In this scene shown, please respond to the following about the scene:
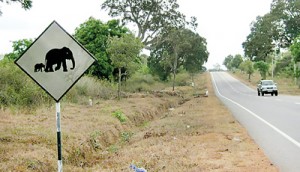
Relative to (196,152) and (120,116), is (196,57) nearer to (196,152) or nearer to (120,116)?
(120,116)

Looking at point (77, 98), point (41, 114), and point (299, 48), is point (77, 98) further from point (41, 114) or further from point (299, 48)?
point (299, 48)

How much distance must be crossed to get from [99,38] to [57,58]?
29.8 metres

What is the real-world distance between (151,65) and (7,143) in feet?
179

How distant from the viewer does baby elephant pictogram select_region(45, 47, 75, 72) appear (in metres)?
6.16

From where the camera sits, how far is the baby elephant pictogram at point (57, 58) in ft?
20.2

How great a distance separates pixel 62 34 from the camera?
625cm

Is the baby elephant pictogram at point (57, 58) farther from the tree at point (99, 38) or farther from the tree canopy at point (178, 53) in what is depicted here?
the tree canopy at point (178, 53)

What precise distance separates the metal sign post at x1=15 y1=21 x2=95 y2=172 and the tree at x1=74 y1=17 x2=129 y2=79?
92.2 ft

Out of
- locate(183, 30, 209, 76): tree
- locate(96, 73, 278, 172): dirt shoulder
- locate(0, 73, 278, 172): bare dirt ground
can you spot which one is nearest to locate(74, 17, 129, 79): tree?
locate(0, 73, 278, 172): bare dirt ground

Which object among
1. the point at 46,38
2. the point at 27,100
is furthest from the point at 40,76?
the point at 27,100

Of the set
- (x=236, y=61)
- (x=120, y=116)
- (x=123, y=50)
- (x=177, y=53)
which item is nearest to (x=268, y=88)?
(x=177, y=53)

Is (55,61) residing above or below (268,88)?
above

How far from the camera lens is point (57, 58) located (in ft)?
20.2

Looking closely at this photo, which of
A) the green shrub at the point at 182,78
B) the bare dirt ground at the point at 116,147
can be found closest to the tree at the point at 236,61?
the green shrub at the point at 182,78
